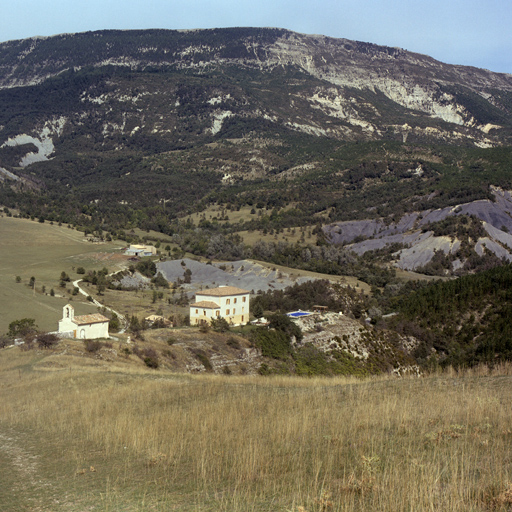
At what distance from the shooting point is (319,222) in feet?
455

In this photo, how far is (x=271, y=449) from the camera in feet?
33.9

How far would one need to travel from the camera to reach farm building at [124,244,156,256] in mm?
106375

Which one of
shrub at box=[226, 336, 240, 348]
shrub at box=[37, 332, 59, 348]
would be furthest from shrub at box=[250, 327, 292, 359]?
shrub at box=[37, 332, 59, 348]

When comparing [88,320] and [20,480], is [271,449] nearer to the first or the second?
[20,480]

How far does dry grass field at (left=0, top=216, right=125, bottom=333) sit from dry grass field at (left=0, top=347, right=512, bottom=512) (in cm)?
4360

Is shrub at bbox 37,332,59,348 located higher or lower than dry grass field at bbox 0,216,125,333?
lower

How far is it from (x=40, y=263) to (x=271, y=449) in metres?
88.7

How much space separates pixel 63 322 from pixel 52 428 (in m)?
28.5

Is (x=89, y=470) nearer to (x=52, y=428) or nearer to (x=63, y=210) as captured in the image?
(x=52, y=428)

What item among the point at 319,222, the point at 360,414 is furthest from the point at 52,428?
the point at 319,222

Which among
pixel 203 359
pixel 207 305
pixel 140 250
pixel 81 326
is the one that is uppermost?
pixel 140 250

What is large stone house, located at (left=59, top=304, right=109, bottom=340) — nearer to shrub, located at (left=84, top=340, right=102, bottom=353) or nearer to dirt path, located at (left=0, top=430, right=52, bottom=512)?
shrub, located at (left=84, top=340, right=102, bottom=353)

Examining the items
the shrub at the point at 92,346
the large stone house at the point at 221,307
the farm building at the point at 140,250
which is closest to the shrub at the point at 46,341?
the shrub at the point at 92,346

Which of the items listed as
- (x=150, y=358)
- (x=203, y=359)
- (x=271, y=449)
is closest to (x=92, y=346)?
(x=150, y=358)
